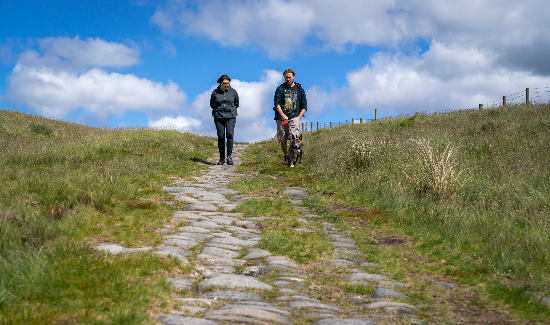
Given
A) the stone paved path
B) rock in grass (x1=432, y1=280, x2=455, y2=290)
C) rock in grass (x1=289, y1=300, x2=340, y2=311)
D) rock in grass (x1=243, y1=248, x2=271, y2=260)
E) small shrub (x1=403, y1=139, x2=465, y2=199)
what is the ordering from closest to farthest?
the stone paved path
rock in grass (x1=289, y1=300, x2=340, y2=311)
rock in grass (x1=432, y1=280, x2=455, y2=290)
rock in grass (x1=243, y1=248, x2=271, y2=260)
small shrub (x1=403, y1=139, x2=465, y2=199)

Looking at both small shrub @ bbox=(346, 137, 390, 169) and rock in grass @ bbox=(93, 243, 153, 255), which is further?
small shrub @ bbox=(346, 137, 390, 169)

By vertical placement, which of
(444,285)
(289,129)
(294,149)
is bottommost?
(444,285)

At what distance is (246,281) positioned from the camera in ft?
14.6

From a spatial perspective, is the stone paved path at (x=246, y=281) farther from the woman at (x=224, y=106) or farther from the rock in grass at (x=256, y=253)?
the woman at (x=224, y=106)

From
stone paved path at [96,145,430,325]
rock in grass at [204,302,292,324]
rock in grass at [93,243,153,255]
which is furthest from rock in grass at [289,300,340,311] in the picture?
rock in grass at [93,243,153,255]

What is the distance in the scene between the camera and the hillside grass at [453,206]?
485 centimetres

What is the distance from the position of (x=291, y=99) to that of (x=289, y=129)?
2.53 ft

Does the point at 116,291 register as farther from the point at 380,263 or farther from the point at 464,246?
the point at 464,246

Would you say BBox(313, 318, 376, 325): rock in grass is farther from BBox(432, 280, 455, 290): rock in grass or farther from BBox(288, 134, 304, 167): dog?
BBox(288, 134, 304, 167): dog

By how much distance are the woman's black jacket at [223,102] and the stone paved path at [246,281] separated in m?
6.21

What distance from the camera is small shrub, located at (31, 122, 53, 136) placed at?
79.5ft

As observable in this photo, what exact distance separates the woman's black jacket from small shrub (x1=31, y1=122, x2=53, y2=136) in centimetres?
1393

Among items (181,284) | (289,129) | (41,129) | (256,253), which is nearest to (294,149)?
(289,129)

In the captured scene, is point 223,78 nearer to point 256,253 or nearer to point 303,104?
point 303,104
